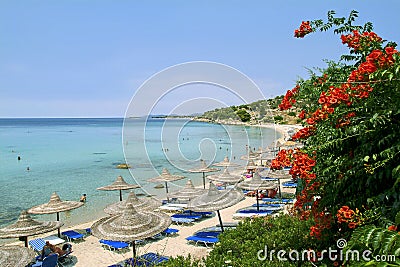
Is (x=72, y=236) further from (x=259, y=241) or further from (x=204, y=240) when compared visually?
(x=259, y=241)

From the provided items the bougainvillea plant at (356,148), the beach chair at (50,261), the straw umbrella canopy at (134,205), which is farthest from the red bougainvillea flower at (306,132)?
the straw umbrella canopy at (134,205)

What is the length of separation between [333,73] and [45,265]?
8193 millimetres

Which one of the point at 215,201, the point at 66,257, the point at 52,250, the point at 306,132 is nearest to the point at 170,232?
the point at 215,201

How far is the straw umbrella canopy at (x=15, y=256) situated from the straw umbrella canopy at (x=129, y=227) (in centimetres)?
149

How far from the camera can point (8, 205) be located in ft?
65.7

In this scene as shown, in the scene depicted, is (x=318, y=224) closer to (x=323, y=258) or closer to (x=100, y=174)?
(x=323, y=258)

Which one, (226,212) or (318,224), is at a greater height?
(318,224)

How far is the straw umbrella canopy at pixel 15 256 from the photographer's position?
6941mm

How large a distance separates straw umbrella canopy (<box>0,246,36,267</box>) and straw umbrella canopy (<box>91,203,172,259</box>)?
4.90ft

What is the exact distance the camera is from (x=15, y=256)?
716 cm

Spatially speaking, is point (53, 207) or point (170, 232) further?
point (53, 207)

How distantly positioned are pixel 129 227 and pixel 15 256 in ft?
8.46

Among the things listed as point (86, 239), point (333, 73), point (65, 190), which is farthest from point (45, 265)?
point (65, 190)

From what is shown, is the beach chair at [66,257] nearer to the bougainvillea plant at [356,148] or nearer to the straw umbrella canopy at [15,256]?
the straw umbrella canopy at [15,256]
